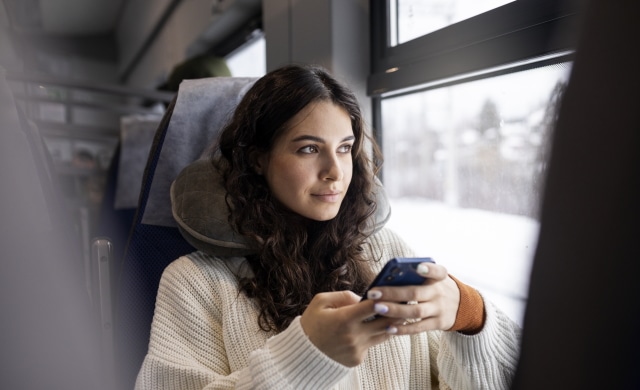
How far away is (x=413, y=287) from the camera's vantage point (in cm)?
68

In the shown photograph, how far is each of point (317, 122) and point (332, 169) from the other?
9 centimetres

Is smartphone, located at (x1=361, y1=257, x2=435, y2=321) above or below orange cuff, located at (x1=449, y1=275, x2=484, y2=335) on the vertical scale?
above

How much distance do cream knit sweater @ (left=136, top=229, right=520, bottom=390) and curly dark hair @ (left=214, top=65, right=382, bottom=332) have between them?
0.04 metres

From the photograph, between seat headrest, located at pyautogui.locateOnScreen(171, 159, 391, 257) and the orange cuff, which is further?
seat headrest, located at pyautogui.locateOnScreen(171, 159, 391, 257)

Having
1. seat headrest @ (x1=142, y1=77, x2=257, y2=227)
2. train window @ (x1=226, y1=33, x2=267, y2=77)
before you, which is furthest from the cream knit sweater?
train window @ (x1=226, y1=33, x2=267, y2=77)

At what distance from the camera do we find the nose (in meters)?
0.97

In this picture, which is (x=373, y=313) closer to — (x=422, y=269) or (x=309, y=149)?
(x=422, y=269)

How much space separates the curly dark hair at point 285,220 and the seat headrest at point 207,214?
2cm

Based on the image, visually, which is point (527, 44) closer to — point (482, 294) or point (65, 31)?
point (482, 294)

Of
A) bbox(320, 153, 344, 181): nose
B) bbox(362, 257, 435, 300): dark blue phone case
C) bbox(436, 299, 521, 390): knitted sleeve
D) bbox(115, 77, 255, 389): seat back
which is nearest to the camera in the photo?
bbox(362, 257, 435, 300): dark blue phone case

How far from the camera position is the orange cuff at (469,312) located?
32.2 inches

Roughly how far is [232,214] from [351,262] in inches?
9.8

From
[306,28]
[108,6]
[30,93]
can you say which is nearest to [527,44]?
[306,28]

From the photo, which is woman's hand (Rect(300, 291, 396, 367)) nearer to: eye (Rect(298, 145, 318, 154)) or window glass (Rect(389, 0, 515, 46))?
eye (Rect(298, 145, 318, 154))
